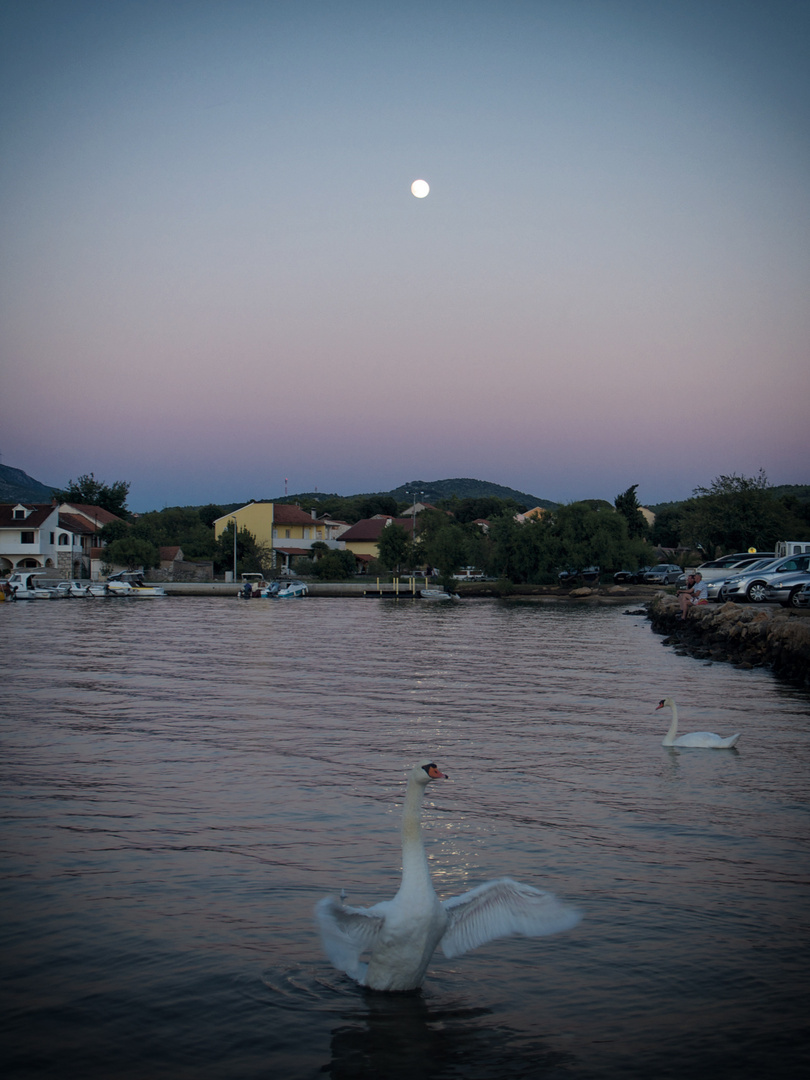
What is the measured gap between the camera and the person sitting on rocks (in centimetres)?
3245

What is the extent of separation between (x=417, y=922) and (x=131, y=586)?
68445 millimetres

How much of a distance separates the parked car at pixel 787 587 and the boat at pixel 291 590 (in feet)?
144

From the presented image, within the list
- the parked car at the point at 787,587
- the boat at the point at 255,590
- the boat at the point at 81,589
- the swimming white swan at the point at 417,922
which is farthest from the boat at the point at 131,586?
the swimming white swan at the point at 417,922

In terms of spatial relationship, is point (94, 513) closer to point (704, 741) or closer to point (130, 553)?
point (130, 553)

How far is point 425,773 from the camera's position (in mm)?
5926

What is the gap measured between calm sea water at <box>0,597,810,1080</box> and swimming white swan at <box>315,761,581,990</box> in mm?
265

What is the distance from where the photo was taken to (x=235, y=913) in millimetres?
6777

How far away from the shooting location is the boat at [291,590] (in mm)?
69875

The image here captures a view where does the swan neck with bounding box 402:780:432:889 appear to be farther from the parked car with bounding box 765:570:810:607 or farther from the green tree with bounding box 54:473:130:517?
the green tree with bounding box 54:473:130:517

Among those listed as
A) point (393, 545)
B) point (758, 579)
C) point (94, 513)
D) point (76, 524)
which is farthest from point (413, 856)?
point (94, 513)

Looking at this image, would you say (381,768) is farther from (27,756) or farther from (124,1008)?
(124,1008)

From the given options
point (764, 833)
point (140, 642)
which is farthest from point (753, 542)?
point (764, 833)

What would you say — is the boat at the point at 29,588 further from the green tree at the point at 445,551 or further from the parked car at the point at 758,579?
the parked car at the point at 758,579

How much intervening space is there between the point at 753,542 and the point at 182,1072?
63733 mm
